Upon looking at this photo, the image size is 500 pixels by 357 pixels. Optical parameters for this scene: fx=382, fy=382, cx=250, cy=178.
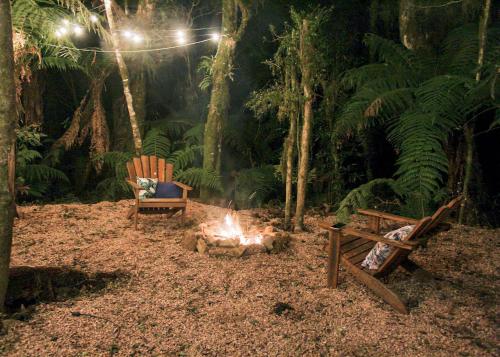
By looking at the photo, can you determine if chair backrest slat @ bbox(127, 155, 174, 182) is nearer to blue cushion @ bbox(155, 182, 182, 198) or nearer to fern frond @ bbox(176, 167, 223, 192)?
blue cushion @ bbox(155, 182, 182, 198)

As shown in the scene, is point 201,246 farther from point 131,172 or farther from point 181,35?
point 181,35

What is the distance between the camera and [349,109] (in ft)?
15.3

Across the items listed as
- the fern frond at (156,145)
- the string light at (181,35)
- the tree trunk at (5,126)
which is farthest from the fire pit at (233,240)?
the string light at (181,35)

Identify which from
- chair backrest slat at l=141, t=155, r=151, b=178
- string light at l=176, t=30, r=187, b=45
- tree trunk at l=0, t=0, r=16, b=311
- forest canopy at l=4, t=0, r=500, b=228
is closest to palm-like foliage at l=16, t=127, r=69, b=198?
forest canopy at l=4, t=0, r=500, b=228

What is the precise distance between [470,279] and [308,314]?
159 centimetres

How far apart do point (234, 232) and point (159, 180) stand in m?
1.68

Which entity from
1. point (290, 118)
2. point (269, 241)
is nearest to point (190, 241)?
point (269, 241)

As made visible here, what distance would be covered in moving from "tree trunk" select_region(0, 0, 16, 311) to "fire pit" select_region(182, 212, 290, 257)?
190cm

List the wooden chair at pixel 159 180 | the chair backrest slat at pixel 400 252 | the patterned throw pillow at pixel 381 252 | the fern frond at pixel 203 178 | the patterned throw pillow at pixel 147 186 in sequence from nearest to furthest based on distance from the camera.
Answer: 1. the chair backrest slat at pixel 400 252
2. the patterned throw pillow at pixel 381 252
3. the wooden chair at pixel 159 180
4. the patterned throw pillow at pixel 147 186
5. the fern frond at pixel 203 178

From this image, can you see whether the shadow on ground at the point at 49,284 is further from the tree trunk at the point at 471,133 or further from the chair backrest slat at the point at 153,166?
the tree trunk at the point at 471,133

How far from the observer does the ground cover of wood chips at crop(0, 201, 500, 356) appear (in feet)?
7.48

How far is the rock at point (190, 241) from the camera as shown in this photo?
401 cm

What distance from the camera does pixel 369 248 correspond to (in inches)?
136

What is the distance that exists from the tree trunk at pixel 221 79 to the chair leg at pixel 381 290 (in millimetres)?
3651
